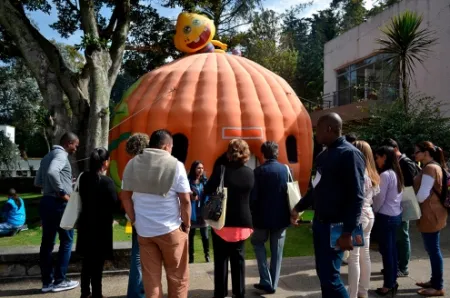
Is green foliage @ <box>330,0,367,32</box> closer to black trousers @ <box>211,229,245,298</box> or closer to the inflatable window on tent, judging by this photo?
the inflatable window on tent

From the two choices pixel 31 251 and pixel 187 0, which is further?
pixel 187 0

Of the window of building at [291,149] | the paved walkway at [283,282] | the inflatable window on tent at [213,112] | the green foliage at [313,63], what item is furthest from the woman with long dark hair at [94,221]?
the green foliage at [313,63]

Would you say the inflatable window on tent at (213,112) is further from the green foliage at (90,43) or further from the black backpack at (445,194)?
the black backpack at (445,194)

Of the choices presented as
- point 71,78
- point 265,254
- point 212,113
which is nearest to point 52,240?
point 265,254

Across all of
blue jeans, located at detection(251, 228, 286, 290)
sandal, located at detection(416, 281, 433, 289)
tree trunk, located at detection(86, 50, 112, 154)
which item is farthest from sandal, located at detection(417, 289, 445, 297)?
tree trunk, located at detection(86, 50, 112, 154)

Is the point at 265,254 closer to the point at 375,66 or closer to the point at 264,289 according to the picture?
the point at 264,289

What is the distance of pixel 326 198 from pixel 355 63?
17.9m

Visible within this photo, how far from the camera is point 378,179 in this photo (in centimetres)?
439

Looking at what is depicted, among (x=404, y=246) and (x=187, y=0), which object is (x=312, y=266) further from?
(x=187, y=0)

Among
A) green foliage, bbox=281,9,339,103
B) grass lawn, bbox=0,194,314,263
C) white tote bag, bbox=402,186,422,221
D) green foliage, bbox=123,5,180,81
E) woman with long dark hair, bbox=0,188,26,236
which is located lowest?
grass lawn, bbox=0,194,314,263

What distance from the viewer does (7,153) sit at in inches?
1035

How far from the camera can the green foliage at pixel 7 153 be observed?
2617cm

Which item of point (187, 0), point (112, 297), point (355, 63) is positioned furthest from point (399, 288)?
point (355, 63)

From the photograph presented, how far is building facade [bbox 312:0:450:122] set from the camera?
14.5 m
